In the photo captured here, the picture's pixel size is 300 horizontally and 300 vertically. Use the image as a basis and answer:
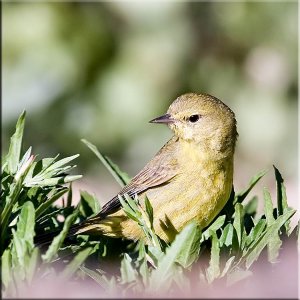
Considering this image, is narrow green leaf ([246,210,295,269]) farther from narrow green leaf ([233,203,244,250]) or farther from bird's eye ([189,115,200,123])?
bird's eye ([189,115,200,123])

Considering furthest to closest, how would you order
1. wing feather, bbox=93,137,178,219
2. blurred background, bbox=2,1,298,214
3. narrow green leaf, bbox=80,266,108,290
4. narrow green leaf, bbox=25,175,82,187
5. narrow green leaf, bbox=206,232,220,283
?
blurred background, bbox=2,1,298,214 → wing feather, bbox=93,137,178,219 → narrow green leaf, bbox=25,175,82,187 → narrow green leaf, bbox=206,232,220,283 → narrow green leaf, bbox=80,266,108,290

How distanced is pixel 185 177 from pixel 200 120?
1.05 ft

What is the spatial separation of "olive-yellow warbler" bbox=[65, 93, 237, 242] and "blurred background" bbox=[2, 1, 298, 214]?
2.82m

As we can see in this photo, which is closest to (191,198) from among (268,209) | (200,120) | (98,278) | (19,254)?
(200,120)

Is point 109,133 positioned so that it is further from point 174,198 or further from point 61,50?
point 174,198

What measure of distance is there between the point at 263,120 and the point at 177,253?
4.78 m

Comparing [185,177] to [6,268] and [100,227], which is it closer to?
[100,227]

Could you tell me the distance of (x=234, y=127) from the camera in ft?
12.7

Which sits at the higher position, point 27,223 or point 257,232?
point 27,223

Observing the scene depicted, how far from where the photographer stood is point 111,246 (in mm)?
2984

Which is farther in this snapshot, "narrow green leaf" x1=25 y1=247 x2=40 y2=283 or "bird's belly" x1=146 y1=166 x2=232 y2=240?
"bird's belly" x1=146 y1=166 x2=232 y2=240

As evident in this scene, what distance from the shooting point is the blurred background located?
264 inches

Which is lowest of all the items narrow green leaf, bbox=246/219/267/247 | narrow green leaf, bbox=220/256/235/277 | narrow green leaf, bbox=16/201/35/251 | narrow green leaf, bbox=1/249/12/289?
narrow green leaf, bbox=220/256/235/277

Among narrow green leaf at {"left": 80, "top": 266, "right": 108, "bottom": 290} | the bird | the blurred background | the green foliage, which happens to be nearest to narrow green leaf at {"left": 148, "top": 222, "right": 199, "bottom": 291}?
the green foliage
